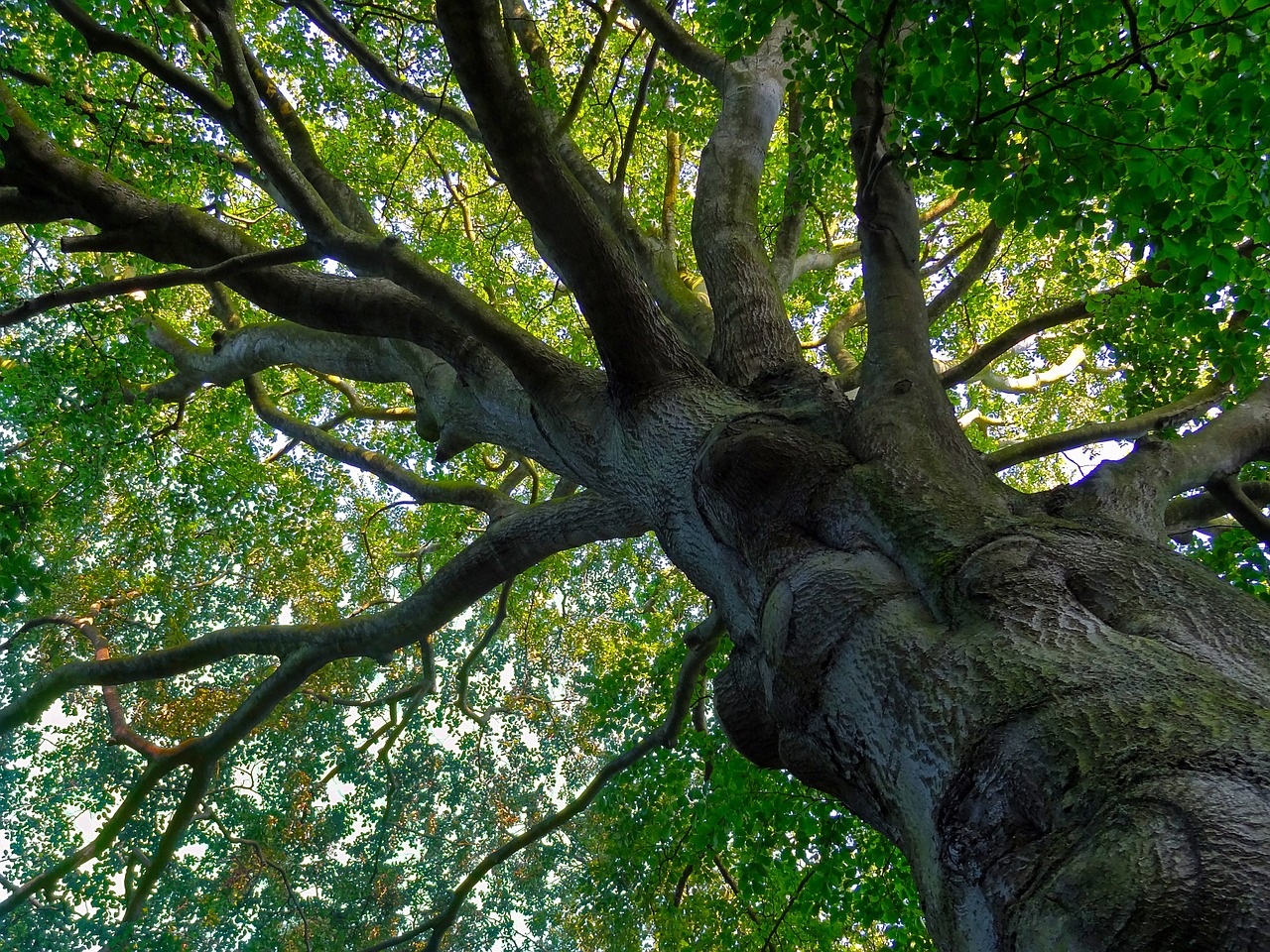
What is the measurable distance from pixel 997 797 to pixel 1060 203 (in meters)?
2.39

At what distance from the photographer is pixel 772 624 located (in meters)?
2.30

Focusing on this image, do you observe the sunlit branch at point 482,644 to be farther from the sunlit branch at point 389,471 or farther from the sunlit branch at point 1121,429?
the sunlit branch at point 1121,429

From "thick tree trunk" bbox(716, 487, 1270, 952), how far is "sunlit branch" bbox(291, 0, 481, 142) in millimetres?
4192

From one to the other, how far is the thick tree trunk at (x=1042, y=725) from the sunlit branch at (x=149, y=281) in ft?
8.31

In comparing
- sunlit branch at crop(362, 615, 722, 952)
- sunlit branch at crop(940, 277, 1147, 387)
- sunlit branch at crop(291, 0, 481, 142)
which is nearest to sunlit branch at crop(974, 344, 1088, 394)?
sunlit branch at crop(940, 277, 1147, 387)

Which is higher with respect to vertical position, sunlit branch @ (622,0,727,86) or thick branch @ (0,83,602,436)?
sunlit branch @ (622,0,727,86)

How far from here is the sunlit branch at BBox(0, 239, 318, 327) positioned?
3154 mm

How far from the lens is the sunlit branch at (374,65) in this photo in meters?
5.36

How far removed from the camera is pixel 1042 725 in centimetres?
157

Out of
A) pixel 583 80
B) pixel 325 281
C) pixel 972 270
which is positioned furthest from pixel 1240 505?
pixel 325 281

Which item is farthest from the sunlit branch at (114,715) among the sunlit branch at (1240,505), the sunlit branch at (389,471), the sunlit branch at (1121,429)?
the sunlit branch at (1240,505)

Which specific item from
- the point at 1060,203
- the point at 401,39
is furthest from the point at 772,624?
the point at 401,39

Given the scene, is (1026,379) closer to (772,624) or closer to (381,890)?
(772,624)

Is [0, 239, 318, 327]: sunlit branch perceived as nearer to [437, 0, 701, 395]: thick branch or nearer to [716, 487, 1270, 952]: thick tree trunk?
[437, 0, 701, 395]: thick branch
